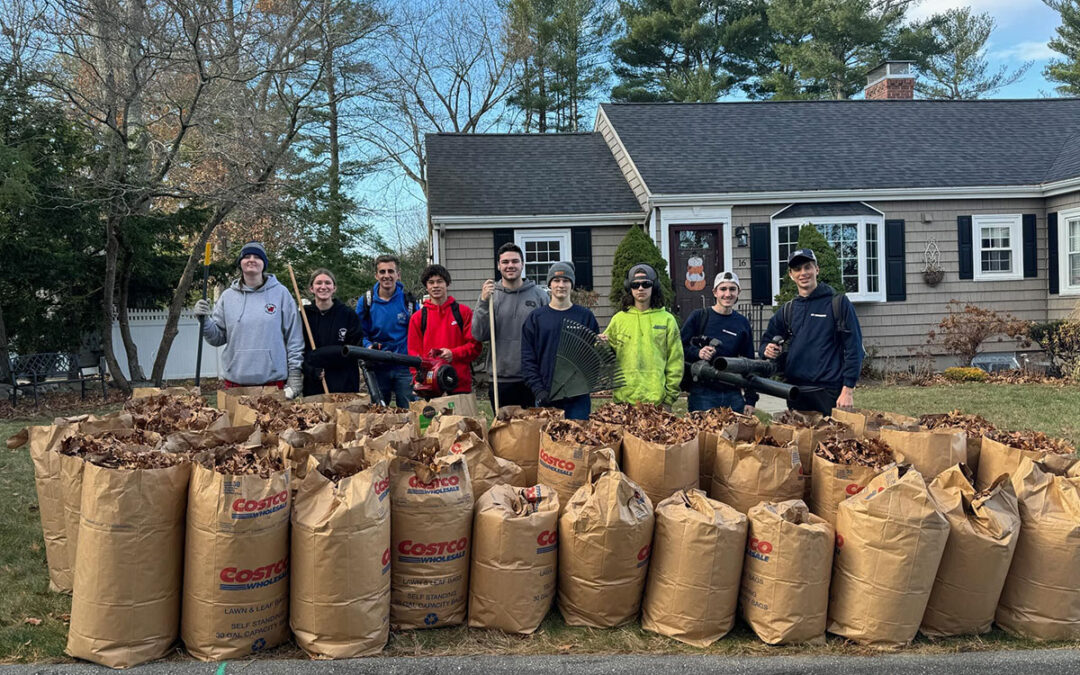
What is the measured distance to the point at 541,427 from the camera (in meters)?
4.01

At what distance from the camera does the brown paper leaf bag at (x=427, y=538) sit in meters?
3.15

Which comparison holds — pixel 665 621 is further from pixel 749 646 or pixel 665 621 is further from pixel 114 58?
pixel 114 58

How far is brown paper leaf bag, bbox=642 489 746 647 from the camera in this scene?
309 centimetres

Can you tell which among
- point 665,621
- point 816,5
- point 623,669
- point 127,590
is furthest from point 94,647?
point 816,5

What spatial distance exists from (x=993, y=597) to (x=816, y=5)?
28.0 metres

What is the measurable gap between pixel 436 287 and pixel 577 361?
51.8 inches

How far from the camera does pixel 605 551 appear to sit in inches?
124

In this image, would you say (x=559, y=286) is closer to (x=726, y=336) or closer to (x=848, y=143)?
(x=726, y=336)

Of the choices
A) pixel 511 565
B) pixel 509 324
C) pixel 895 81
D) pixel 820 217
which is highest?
pixel 895 81

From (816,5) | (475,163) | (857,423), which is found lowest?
(857,423)

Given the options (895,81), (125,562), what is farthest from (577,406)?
(895,81)

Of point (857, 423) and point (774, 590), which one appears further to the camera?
point (857, 423)

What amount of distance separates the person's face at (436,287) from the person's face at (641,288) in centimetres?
145

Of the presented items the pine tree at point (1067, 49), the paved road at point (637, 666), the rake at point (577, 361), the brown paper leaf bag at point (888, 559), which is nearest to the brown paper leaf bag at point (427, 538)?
the paved road at point (637, 666)
